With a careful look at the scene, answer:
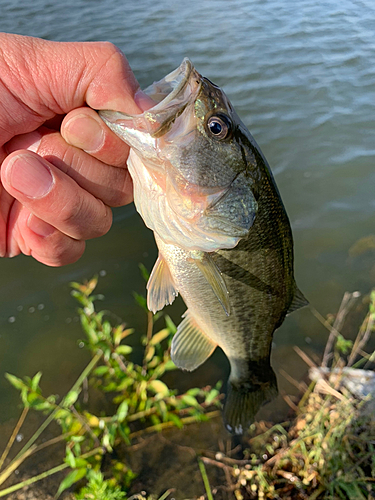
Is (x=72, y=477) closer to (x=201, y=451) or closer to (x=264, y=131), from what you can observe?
(x=201, y=451)

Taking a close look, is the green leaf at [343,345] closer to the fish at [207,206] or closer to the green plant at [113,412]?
the green plant at [113,412]

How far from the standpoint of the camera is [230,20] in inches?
414

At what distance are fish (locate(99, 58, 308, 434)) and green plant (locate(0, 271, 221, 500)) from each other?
103cm

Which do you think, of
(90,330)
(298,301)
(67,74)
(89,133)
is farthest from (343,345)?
(67,74)

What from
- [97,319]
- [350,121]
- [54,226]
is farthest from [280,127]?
[54,226]

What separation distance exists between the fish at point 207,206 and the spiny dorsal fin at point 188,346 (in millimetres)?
129

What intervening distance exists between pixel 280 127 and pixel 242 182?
226 inches

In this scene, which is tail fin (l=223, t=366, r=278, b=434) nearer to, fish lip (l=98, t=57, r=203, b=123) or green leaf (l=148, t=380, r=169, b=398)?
green leaf (l=148, t=380, r=169, b=398)

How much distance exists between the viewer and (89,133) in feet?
5.65

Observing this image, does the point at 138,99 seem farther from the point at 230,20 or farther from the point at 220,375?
the point at 230,20

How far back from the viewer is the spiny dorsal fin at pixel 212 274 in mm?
1719

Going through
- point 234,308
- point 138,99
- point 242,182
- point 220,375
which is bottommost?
point 220,375

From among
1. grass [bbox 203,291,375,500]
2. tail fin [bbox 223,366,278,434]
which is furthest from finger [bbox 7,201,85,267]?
grass [bbox 203,291,375,500]

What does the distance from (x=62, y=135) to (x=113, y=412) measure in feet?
8.57
